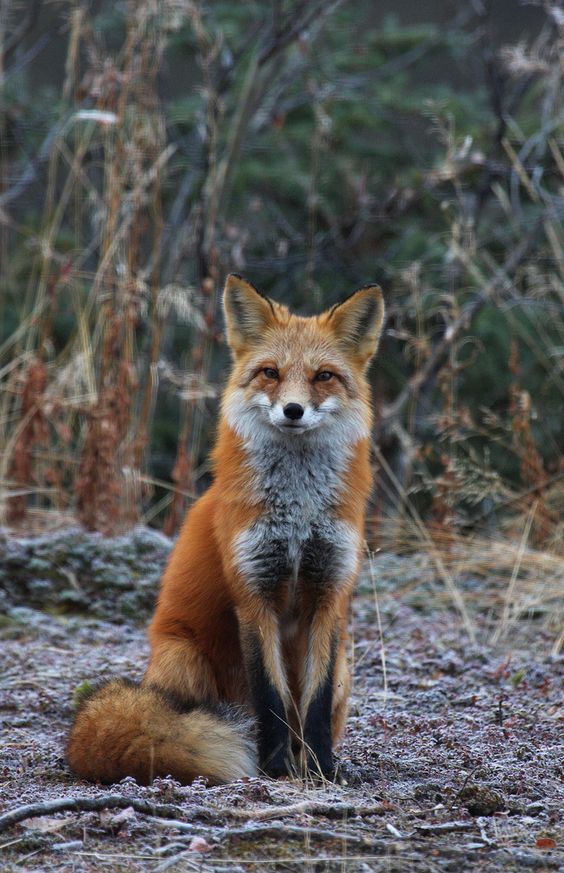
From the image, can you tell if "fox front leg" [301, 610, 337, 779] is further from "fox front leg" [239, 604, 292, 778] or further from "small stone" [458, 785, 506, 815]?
"small stone" [458, 785, 506, 815]

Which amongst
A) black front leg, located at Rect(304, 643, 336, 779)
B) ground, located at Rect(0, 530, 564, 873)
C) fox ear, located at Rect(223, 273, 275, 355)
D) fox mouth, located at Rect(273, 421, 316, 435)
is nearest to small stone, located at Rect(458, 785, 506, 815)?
ground, located at Rect(0, 530, 564, 873)

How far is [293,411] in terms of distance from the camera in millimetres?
3146

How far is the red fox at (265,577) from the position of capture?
9.67ft

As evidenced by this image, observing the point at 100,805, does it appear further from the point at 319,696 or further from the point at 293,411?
the point at 293,411

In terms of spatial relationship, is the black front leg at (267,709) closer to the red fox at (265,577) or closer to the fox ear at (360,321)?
the red fox at (265,577)

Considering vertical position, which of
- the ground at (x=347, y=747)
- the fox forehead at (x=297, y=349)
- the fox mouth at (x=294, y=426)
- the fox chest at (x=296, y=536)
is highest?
the fox forehead at (x=297, y=349)

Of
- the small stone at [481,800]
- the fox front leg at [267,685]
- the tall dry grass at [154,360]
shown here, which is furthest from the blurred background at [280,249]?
the small stone at [481,800]

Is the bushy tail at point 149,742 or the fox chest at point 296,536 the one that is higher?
the fox chest at point 296,536

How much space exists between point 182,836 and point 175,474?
3.46 meters

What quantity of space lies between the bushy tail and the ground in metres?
0.07

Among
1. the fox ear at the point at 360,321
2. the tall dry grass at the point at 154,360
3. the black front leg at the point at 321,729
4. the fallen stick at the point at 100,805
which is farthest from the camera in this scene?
the tall dry grass at the point at 154,360

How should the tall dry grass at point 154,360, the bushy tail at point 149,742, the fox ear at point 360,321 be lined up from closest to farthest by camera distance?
the bushy tail at point 149,742
the fox ear at point 360,321
the tall dry grass at point 154,360

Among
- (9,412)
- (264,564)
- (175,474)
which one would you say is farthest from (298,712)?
(9,412)

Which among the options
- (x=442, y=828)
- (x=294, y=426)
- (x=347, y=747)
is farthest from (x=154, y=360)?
(x=442, y=828)
